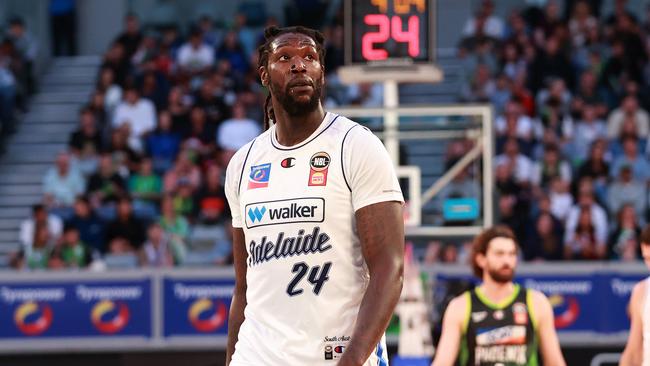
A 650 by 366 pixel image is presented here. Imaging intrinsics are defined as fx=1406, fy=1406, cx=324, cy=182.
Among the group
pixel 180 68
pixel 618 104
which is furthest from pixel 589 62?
pixel 180 68

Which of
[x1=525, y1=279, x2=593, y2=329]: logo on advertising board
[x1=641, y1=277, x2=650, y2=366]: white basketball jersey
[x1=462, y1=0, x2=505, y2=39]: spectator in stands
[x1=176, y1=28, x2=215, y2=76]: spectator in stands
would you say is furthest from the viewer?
[x1=176, y1=28, x2=215, y2=76]: spectator in stands

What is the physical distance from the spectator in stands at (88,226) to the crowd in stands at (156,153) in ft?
0.06

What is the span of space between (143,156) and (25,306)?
463 centimetres

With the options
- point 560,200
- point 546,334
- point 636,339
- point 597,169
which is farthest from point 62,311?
point 636,339

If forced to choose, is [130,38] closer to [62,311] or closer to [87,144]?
[87,144]

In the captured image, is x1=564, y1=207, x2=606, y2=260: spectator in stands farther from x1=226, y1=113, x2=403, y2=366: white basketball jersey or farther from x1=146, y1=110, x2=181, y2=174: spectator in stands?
x1=226, y1=113, x2=403, y2=366: white basketball jersey

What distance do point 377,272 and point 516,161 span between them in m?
13.3

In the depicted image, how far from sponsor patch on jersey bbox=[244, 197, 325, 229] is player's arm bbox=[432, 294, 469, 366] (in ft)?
13.3

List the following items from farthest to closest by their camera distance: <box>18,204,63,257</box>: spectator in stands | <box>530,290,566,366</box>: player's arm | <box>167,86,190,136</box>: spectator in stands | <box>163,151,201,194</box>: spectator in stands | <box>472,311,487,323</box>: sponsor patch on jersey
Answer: <box>167,86,190,136</box>: spectator in stands
<box>163,151,201,194</box>: spectator in stands
<box>18,204,63,257</box>: spectator in stands
<box>472,311,487,323</box>: sponsor patch on jersey
<box>530,290,566,366</box>: player's arm

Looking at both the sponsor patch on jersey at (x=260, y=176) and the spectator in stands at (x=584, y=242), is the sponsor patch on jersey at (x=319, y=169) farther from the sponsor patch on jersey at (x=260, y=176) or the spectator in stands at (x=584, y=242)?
the spectator in stands at (x=584, y=242)

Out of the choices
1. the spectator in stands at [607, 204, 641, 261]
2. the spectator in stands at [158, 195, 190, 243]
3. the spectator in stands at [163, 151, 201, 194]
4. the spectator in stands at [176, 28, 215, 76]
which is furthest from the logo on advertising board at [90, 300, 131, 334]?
the spectator in stands at [176, 28, 215, 76]

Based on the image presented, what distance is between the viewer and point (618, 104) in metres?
19.3

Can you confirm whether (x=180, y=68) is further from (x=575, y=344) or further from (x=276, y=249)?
(x=276, y=249)

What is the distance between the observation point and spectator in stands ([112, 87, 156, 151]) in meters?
19.9
